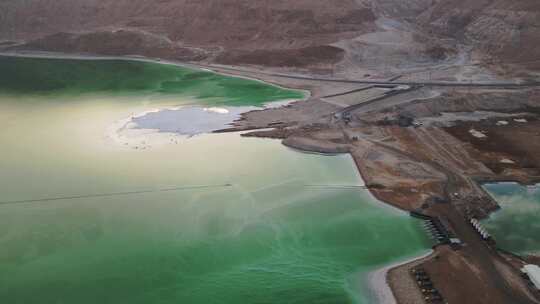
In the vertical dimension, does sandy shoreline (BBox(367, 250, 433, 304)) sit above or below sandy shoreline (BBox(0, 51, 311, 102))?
below

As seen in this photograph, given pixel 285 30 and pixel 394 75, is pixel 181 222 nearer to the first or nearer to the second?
pixel 394 75

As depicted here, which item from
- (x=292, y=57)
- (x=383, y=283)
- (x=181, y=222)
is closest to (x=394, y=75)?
(x=292, y=57)

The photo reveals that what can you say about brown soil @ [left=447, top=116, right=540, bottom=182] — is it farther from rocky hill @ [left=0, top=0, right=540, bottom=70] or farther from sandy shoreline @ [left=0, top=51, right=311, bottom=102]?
sandy shoreline @ [left=0, top=51, right=311, bottom=102]

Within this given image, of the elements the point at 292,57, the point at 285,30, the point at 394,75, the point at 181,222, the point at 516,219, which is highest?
the point at 285,30

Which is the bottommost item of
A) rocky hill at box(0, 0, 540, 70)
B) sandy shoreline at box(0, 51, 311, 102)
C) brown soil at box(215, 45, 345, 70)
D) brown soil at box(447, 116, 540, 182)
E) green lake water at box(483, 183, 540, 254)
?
green lake water at box(483, 183, 540, 254)

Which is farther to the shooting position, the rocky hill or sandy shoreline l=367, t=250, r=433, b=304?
the rocky hill

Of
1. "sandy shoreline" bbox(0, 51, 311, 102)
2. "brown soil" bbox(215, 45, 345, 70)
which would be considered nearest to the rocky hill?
"brown soil" bbox(215, 45, 345, 70)

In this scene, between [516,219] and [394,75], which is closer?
[516,219]

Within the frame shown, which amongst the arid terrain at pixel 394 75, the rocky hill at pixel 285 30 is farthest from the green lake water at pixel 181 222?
the rocky hill at pixel 285 30
